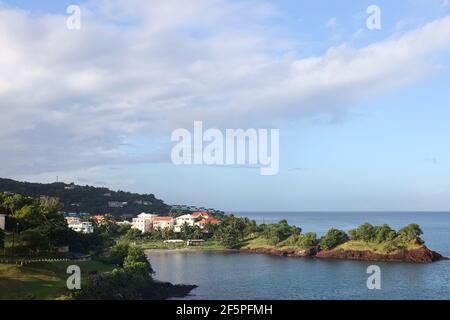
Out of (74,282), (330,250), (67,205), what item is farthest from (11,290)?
(67,205)

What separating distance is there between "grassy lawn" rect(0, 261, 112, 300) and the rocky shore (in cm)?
3624

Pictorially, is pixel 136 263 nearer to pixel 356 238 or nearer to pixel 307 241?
pixel 307 241

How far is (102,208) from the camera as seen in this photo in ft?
371

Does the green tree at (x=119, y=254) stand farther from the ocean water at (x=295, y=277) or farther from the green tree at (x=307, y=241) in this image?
the green tree at (x=307, y=241)

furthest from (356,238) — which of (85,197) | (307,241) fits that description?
(85,197)

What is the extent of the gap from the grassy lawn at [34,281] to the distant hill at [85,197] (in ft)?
262

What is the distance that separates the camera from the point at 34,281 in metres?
25.1

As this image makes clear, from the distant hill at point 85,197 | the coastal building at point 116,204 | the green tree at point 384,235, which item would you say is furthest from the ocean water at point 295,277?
the coastal building at point 116,204

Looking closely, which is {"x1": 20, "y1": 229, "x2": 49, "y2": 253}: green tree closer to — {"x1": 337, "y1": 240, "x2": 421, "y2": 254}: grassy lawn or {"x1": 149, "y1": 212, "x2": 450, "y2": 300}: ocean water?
{"x1": 149, "y1": 212, "x2": 450, "y2": 300}: ocean water

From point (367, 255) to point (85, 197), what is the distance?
274ft

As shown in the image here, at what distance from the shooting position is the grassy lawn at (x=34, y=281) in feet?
74.4

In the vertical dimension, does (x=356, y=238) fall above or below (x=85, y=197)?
below
